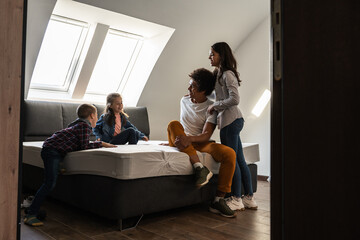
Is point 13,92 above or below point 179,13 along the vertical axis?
below

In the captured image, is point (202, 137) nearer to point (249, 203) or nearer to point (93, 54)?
point (249, 203)

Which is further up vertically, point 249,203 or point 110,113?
point 110,113

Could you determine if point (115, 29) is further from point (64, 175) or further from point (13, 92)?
point (13, 92)

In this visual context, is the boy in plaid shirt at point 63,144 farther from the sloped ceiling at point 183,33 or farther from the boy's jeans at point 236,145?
the sloped ceiling at point 183,33

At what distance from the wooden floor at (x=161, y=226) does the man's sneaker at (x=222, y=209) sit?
48 millimetres

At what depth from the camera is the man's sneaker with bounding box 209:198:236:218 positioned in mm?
2431

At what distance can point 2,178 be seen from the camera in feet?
3.69

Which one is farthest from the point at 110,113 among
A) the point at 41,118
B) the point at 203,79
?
the point at 203,79

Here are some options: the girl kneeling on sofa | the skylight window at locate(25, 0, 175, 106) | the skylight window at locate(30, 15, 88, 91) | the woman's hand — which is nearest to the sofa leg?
the woman's hand

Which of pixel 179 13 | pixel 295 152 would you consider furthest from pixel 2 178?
pixel 179 13

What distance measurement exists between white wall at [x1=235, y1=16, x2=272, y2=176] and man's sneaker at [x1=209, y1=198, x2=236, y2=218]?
2.15 m

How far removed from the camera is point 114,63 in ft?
15.3

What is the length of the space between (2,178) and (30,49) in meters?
2.64

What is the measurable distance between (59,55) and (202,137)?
8.36 ft
